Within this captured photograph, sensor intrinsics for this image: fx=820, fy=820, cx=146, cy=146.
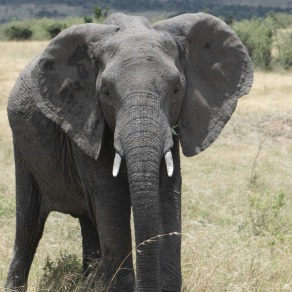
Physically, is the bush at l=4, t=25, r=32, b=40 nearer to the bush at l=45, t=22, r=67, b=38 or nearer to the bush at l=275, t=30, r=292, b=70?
the bush at l=45, t=22, r=67, b=38

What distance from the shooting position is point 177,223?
437 centimetres

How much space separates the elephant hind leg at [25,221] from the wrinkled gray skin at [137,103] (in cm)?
64

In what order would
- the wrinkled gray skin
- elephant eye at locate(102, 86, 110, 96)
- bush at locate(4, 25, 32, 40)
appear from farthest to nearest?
bush at locate(4, 25, 32, 40), elephant eye at locate(102, 86, 110, 96), the wrinkled gray skin

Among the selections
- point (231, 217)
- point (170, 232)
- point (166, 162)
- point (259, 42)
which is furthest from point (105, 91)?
point (259, 42)

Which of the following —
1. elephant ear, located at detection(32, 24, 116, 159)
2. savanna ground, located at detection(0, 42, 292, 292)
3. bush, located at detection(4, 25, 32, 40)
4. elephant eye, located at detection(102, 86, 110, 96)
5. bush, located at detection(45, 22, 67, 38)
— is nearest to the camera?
elephant eye, located at detection(102, 86, 110, 96)

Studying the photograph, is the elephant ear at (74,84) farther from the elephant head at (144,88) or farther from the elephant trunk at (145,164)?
the elephant trunk at (145,164)

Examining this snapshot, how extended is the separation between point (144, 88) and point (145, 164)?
38 cm

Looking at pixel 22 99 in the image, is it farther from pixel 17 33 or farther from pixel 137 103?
pixel 17 33

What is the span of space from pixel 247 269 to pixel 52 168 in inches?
55.3

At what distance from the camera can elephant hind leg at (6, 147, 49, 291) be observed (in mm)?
5414

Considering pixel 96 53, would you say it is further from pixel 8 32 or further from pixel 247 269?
pixel 8 32

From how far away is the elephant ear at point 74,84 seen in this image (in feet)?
14.0

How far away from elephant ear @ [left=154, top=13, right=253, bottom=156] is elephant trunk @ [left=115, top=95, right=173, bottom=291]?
0.49 m

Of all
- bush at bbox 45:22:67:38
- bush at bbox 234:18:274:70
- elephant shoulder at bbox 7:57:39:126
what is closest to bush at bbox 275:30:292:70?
bush at bbox 234:18:274:70
